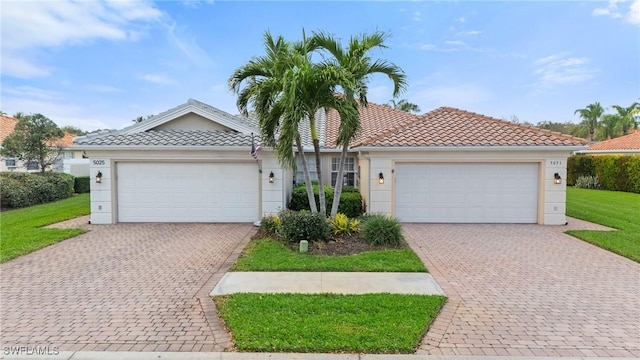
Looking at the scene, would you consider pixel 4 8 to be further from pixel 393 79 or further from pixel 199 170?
pixel 393 79

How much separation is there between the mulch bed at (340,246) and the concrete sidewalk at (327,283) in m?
1.62

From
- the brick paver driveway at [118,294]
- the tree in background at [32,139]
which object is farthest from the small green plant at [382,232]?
the tree in background at [32,139]

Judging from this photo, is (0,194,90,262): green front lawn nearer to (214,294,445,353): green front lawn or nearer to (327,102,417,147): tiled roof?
(214,294,445,353): green front lawn

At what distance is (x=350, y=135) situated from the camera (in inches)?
377

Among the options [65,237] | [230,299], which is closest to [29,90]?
[65,237]

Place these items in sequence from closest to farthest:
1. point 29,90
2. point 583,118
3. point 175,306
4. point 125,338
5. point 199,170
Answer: point 125,338 → point 175,306 → point 199,170 → point 29,90 → point 583,118

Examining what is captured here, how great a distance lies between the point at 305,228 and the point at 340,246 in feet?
3.38

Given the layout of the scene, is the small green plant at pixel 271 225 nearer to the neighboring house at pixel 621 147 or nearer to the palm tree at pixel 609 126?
the neighboring house at pixel 621 147

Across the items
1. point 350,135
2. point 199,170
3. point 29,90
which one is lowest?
point 199,170

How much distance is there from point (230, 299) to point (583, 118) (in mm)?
53400

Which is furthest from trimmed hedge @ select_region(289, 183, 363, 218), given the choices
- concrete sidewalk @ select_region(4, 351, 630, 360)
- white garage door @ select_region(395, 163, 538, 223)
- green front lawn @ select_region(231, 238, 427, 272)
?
concrete sidewalk @ select_region(4, 351, 630, 360)

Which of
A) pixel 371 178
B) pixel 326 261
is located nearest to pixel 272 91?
pixel 326 261

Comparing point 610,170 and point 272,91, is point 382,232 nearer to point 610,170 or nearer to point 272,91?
point 272,91

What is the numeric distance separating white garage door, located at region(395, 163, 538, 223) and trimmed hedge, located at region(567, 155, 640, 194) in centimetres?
1555
